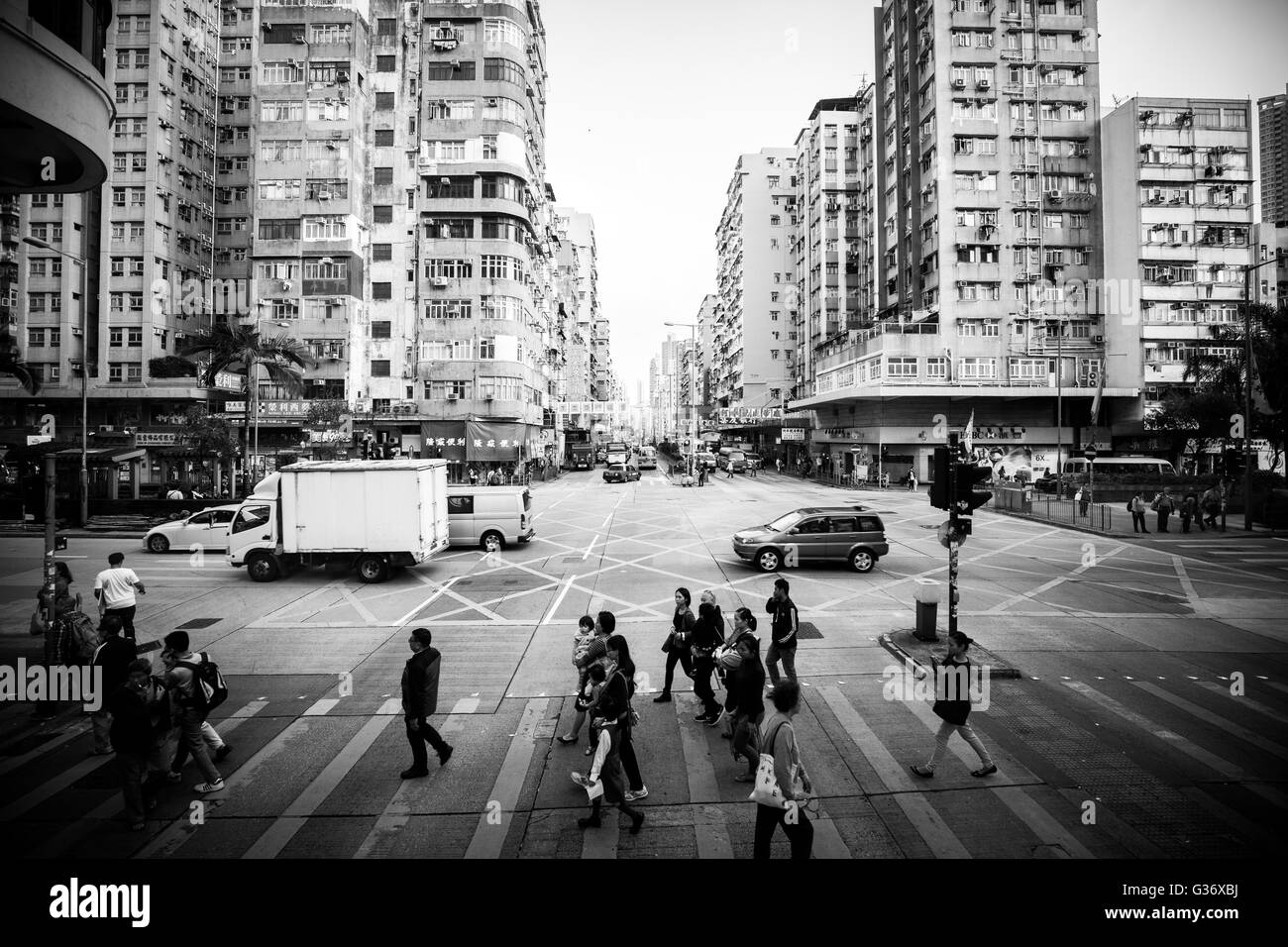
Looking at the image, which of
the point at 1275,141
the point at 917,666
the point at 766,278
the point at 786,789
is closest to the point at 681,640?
the point at 786,789

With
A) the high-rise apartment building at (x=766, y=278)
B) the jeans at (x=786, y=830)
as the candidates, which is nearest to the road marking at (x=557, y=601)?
the jeans at (x=786, y=830)

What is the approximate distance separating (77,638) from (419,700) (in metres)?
5.99

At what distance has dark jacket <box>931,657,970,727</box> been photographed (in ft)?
21.8

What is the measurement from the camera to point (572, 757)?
293 inches

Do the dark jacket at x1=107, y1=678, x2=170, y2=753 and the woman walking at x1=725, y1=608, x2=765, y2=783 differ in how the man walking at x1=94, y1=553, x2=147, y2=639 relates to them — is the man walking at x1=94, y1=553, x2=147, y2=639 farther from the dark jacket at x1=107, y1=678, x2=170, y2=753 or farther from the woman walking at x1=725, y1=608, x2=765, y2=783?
the woman walking at x1=725, y1=608, x2=765, y2=783

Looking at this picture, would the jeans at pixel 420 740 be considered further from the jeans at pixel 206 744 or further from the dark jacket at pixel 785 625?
the dark jacket at pixel 785 625

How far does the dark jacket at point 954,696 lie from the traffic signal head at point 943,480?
385 cm

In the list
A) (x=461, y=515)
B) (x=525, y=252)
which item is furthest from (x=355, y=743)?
(x=525, y=252)

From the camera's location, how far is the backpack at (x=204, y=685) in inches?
262

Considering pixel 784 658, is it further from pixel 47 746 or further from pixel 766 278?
pixel 766 278

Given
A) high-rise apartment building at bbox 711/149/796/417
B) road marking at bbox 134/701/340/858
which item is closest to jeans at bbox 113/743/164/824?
road marking at bbox 134/701/340/858

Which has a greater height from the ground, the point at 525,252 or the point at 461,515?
the point at 525,252

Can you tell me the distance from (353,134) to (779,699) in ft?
179
